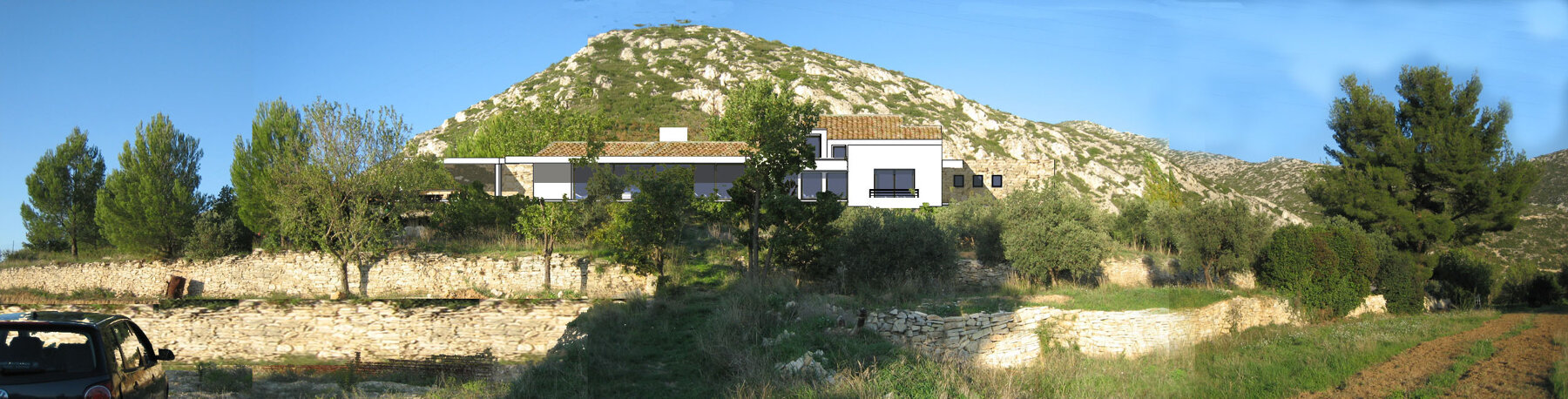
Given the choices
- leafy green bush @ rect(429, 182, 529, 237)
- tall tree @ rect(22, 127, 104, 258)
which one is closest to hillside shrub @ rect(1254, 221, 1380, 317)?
leafy green bush @ rect(429, 182, 529, 237)

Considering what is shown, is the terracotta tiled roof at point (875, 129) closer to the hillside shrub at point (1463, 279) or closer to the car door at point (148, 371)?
the hillside shrub at point (1463, 279)

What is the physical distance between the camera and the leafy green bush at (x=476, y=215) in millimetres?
25203

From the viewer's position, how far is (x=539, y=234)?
22359 millimetres

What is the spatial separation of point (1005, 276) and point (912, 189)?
43.0ft

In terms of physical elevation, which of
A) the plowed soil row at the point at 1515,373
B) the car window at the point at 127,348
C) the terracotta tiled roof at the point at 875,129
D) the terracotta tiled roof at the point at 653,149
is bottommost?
the plowed soil row at the point at 1515,373

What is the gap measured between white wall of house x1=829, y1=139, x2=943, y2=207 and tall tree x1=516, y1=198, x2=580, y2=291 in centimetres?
1397

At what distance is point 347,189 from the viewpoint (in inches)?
937

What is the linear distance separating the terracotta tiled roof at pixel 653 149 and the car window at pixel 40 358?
25101 mm

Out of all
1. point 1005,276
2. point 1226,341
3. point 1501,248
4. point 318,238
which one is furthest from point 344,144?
point 1501,248

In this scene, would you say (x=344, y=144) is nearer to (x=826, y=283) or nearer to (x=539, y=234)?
(x=539, y=234)

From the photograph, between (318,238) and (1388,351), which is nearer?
(1388,351)

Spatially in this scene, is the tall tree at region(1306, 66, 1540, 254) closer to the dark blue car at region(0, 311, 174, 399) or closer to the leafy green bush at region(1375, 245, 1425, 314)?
the leafy green bush at region(1375, 245, 1425, 314)

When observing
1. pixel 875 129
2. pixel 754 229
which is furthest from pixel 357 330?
pixel 875 129

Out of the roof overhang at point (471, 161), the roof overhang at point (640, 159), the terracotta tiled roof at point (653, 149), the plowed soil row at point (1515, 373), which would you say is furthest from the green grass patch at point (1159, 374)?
the roof overhang at point (471, 161)
